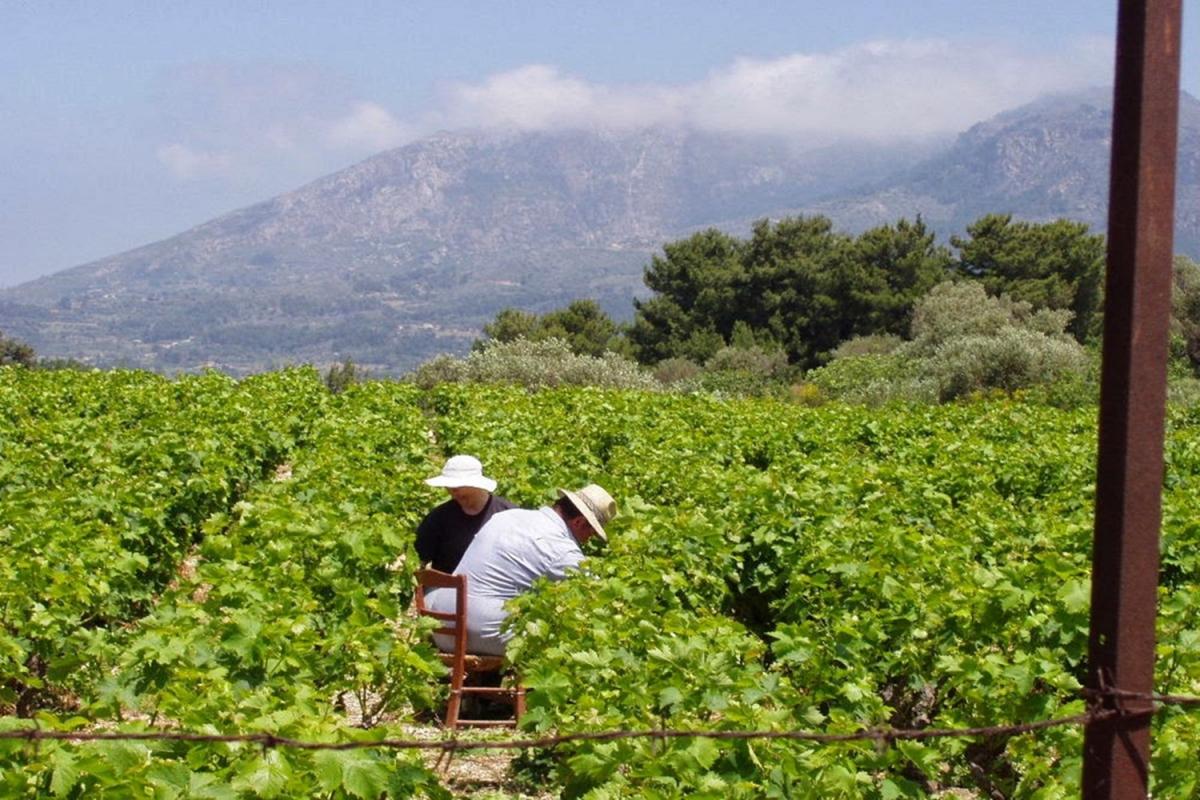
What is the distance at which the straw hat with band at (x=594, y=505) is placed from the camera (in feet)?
24.7

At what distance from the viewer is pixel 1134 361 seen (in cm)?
319

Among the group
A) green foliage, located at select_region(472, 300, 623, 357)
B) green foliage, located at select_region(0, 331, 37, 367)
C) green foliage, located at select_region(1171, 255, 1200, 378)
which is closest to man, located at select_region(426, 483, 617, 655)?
green foliage, located at select_region(1171, 255, 1200, 378)

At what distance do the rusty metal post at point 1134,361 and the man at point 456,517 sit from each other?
463cm

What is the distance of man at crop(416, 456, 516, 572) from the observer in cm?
759

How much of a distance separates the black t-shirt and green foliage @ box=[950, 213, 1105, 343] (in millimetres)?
46550

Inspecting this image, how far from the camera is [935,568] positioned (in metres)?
6.73

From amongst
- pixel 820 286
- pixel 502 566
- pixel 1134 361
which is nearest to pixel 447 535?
pixel 502 566

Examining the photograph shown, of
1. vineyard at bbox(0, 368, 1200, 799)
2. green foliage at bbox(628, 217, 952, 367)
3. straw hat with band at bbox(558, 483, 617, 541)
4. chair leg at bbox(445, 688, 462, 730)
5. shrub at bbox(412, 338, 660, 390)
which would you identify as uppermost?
green foliage at bbox(628, 217, 952, 367)

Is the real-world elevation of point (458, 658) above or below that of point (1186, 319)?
below

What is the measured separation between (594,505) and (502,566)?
2.63ft

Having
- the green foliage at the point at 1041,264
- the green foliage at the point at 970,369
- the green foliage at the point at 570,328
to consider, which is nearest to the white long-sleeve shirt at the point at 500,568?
the green foliage at the point at 970,369

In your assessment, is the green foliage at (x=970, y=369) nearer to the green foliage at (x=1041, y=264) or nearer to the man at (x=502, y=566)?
the green foliage at (x=1041, y=264)

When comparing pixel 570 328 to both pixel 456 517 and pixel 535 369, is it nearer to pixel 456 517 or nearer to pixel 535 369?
pixel 535 369

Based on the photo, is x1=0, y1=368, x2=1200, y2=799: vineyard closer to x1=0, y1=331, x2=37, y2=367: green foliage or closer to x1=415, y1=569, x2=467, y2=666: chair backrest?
x1=415, y1=569, x2=467, y2=666: chair backrest
